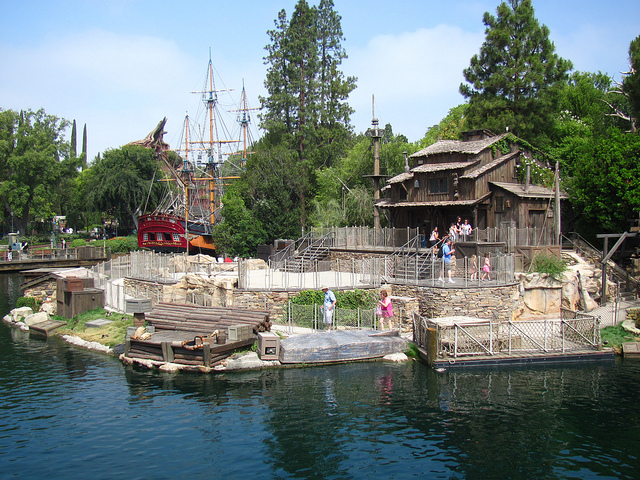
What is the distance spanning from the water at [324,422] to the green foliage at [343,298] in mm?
4234

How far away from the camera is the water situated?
502 inches

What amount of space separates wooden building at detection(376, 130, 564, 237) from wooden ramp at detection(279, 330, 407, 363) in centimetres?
1296

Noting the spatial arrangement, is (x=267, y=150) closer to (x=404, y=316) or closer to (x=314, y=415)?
(x=404, y=316)

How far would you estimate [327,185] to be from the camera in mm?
46281

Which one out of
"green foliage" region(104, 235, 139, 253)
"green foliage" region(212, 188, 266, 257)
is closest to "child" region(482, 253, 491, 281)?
"green foliage" region(212, 188, 266, 257)

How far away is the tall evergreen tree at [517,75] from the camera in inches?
1551

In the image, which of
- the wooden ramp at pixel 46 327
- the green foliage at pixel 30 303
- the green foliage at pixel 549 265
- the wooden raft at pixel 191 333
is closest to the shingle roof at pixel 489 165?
the green foliage at pixel 549 265

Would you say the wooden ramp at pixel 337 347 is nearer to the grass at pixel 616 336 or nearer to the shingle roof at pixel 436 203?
the grass at pixel 616 336

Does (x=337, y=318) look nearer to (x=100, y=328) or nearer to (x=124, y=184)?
(x=100, y=328)

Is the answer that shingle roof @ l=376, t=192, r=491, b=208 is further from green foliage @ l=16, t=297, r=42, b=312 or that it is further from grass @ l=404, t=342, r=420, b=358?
green foliage @ l=16, t=297, r=42, b=312

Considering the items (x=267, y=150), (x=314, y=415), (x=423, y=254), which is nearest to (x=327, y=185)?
(x=267, y=150)

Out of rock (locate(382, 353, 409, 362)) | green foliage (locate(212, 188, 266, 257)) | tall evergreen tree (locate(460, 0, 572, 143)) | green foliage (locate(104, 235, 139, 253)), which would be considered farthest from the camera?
green foliage (locate(104, 235, 139, 253))

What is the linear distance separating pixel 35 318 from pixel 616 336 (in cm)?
2837

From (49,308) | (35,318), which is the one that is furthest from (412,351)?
(49,308)
